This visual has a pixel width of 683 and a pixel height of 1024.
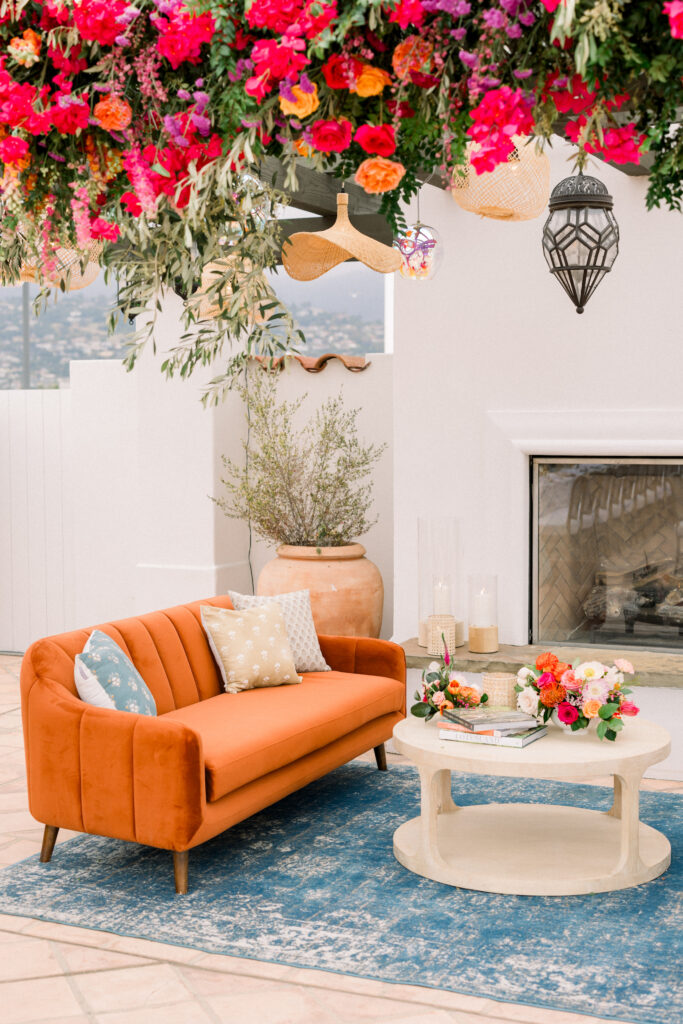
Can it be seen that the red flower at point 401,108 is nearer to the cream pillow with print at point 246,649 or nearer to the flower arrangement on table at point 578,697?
the flower arrangement on table at point 578,697

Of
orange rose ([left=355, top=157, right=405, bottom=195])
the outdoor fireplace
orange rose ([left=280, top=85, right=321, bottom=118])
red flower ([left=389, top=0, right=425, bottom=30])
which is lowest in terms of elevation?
the outdoor fireplace

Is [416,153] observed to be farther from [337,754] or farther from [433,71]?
[337,754]

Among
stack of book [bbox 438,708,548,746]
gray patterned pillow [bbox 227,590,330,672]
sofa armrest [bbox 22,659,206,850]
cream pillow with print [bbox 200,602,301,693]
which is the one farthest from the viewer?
gray patterned pillow [bbox 227,590,330,672]

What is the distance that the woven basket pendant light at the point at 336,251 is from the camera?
13.5 feet

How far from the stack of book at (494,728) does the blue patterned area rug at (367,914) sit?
1.63 feet

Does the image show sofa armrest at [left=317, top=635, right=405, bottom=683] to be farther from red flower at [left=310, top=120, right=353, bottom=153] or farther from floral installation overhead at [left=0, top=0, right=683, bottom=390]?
red flower at [left=310, top=120, right=353, bottom=153]

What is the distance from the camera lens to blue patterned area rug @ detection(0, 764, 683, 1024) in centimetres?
295

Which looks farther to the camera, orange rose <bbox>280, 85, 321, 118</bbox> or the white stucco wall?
the white stucco wall

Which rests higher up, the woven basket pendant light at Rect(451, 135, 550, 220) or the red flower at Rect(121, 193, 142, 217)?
the woven basket pendant light at Rect(451, 135, 550, 220)

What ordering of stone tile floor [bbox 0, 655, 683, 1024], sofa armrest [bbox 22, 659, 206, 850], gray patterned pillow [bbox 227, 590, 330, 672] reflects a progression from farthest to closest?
gray patterned pillow [bbox 227, 590, 330, 672] → sofa armrest [bbox 22, 659, 206, 850] → stone tile floor [bbox 0, 655, 683, 1024]

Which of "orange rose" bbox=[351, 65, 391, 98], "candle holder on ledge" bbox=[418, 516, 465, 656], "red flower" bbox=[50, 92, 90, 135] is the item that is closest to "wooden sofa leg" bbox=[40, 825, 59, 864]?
"candle holder on ledge" bbox=[418, 516, 465, 656]

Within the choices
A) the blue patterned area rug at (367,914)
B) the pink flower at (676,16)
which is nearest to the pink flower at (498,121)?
the pink flower at (676,16)

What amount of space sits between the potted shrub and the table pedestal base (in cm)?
197

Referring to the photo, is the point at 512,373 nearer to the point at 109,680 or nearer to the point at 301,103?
the point at 109,680
